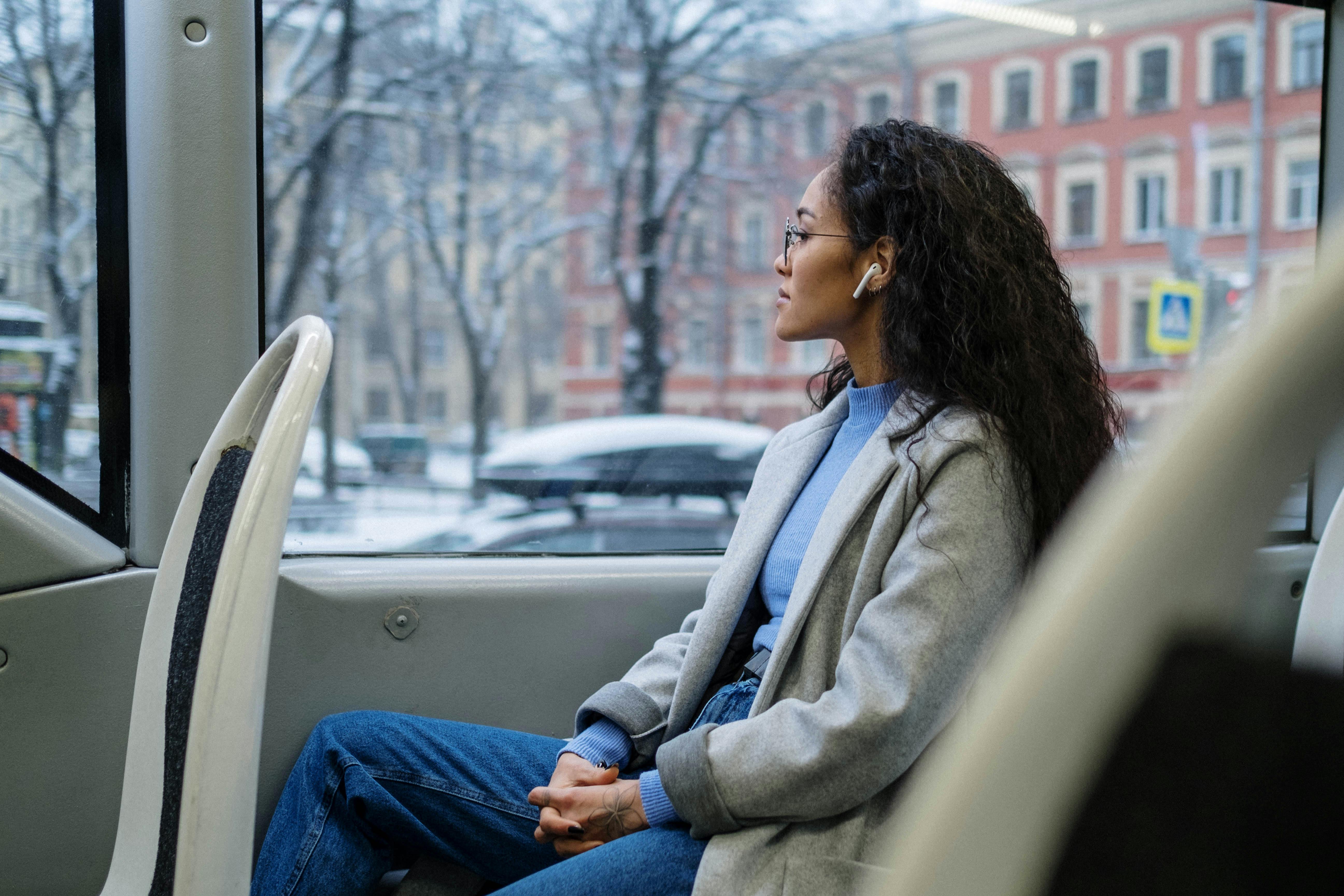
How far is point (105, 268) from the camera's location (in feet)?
5.52

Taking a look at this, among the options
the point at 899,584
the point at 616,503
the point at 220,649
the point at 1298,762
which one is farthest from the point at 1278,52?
the point at 220,649

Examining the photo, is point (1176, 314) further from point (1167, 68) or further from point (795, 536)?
point (795, 536)

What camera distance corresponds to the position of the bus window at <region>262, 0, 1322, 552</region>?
2756 mm

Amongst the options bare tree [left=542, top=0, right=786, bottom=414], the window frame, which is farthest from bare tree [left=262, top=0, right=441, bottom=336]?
bare tree [left=542, top=0, right=786, bottom=414]

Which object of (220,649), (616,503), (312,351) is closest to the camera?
(220,649)

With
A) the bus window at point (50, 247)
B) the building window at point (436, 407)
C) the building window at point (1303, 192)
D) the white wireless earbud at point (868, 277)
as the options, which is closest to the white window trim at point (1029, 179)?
the white wireless earbud at point (868, 277)

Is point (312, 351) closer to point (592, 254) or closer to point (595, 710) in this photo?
point (595, 710)

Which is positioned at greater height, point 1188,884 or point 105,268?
point 105,268

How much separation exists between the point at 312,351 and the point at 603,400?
10.6 ft

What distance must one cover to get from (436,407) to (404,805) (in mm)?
2944

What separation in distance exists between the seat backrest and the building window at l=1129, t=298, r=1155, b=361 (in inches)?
128

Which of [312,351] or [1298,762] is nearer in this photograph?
[1298,762]

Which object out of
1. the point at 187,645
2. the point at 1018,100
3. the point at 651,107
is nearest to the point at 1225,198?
the point at 1018,100

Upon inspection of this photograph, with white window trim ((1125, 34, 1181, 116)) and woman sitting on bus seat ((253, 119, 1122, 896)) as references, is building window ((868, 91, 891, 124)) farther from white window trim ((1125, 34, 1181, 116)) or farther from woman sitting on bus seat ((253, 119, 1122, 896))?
woman sitting on bus seat ((253, 119, 1122, 896))
